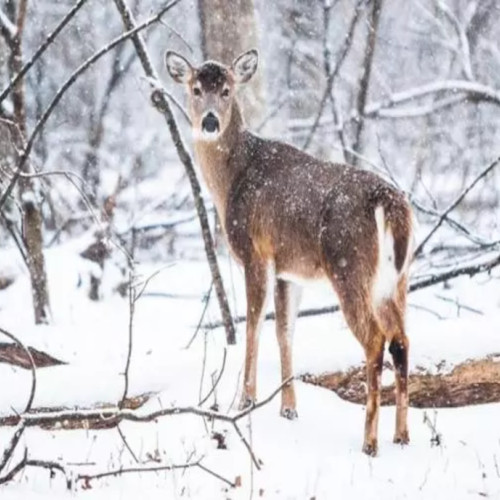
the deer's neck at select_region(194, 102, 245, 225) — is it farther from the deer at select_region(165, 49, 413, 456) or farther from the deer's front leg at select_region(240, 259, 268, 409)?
the deer's front leg at select_region(240, 259, 268, 409)

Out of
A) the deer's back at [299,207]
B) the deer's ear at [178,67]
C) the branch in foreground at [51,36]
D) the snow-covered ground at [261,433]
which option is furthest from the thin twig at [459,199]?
the branch in foreground at [51,36]

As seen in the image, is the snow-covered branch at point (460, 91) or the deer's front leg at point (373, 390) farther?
the snow-covered branch at point (460, 91)

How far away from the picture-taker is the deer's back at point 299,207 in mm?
6305

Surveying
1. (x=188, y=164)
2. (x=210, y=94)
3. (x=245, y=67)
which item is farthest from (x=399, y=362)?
(x=188, y=164)

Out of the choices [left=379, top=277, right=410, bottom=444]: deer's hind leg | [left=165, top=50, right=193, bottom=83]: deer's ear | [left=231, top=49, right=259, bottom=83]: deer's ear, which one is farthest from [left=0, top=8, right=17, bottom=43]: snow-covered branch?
[left=379, top=277, right=410, bottom=444]: deer's hind leg

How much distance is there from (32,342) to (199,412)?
371 centimetres

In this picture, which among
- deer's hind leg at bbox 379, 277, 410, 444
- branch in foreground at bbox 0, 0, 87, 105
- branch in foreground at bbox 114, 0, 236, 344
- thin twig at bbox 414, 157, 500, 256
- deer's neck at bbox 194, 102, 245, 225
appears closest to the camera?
branch in foreground at bbox 0, 0, 87, 105

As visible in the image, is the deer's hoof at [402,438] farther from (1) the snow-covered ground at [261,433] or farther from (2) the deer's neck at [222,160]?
(2) the deer's neck at [222,160]

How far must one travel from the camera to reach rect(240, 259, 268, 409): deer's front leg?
6.80 m

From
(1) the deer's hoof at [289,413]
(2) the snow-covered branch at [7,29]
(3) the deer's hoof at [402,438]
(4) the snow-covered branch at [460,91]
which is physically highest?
(4) the snow-covered branch at [460,91]

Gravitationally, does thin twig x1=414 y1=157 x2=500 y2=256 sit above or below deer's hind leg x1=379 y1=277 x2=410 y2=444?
above

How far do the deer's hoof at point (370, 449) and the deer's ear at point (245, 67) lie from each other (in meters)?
2.63

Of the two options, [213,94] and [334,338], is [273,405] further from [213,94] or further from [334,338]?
[213,94]

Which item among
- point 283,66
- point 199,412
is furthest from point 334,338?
point 283,66
